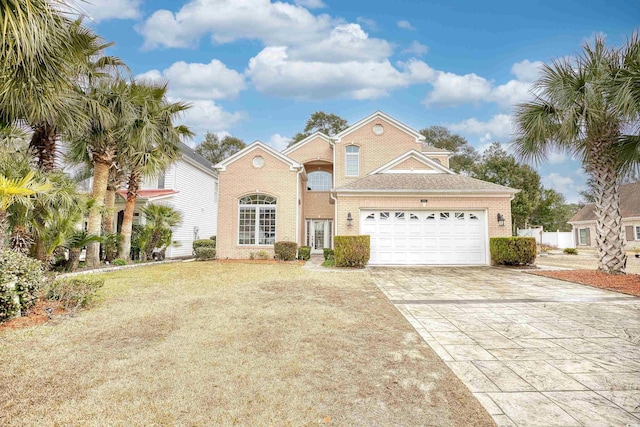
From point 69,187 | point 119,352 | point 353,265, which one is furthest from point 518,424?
point 69,187

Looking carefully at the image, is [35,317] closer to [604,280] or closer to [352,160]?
[604,280]

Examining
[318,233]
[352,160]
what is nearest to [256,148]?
[352,160]

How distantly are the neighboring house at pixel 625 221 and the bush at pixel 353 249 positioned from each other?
22.1 m

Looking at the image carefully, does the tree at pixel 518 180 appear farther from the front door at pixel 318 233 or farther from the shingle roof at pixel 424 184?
the front door at pixel 318 233

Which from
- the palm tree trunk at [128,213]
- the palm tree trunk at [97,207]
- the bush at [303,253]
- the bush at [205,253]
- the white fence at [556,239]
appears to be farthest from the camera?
the white fence at [556,239]

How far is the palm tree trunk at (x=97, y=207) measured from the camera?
11.1 m

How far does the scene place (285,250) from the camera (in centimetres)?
1431

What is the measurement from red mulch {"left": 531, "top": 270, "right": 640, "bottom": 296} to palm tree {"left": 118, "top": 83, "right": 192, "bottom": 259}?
15.4 metres

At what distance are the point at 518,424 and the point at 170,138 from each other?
49.0ft

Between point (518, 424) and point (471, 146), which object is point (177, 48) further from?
point (471, 146)

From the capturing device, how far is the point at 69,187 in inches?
348

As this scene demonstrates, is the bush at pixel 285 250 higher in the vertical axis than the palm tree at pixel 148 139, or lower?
lower

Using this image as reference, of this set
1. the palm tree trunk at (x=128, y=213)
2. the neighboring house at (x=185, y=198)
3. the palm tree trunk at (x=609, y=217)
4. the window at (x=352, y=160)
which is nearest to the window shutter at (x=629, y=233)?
the palm tree trunk at (x=609, y=217)

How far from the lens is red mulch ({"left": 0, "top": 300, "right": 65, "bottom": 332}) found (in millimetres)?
4551
